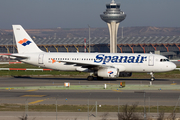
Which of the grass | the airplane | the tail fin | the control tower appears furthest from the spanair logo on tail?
the control tower

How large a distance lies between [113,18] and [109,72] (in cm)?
12869

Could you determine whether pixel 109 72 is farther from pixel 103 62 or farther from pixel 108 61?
pixel 103 62

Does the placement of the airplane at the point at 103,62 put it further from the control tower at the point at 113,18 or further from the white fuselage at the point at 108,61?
the control tower at the point at 113,18

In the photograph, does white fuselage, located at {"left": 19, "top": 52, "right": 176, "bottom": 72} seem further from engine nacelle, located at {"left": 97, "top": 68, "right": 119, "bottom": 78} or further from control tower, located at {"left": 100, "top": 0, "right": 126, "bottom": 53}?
control tower, located at {"left": 100, "top": 0, "right": 126, "bottom": 53}

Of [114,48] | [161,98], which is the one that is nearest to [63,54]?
[161,98]

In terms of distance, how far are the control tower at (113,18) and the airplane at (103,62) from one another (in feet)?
392

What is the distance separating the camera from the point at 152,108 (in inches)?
818

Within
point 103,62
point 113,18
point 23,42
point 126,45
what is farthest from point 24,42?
point 126,45

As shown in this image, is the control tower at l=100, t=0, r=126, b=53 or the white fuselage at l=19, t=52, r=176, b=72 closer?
the white fuselage at l=19, t=52, r=176, b=72

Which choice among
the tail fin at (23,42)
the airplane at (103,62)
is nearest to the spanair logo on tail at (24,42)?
the tail fin at (23,42)

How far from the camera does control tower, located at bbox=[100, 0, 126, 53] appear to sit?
16288cm

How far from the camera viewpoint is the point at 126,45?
17238cm

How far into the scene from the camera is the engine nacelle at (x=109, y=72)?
39.8 m

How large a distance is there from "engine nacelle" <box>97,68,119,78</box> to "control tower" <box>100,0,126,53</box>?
12231 cm
